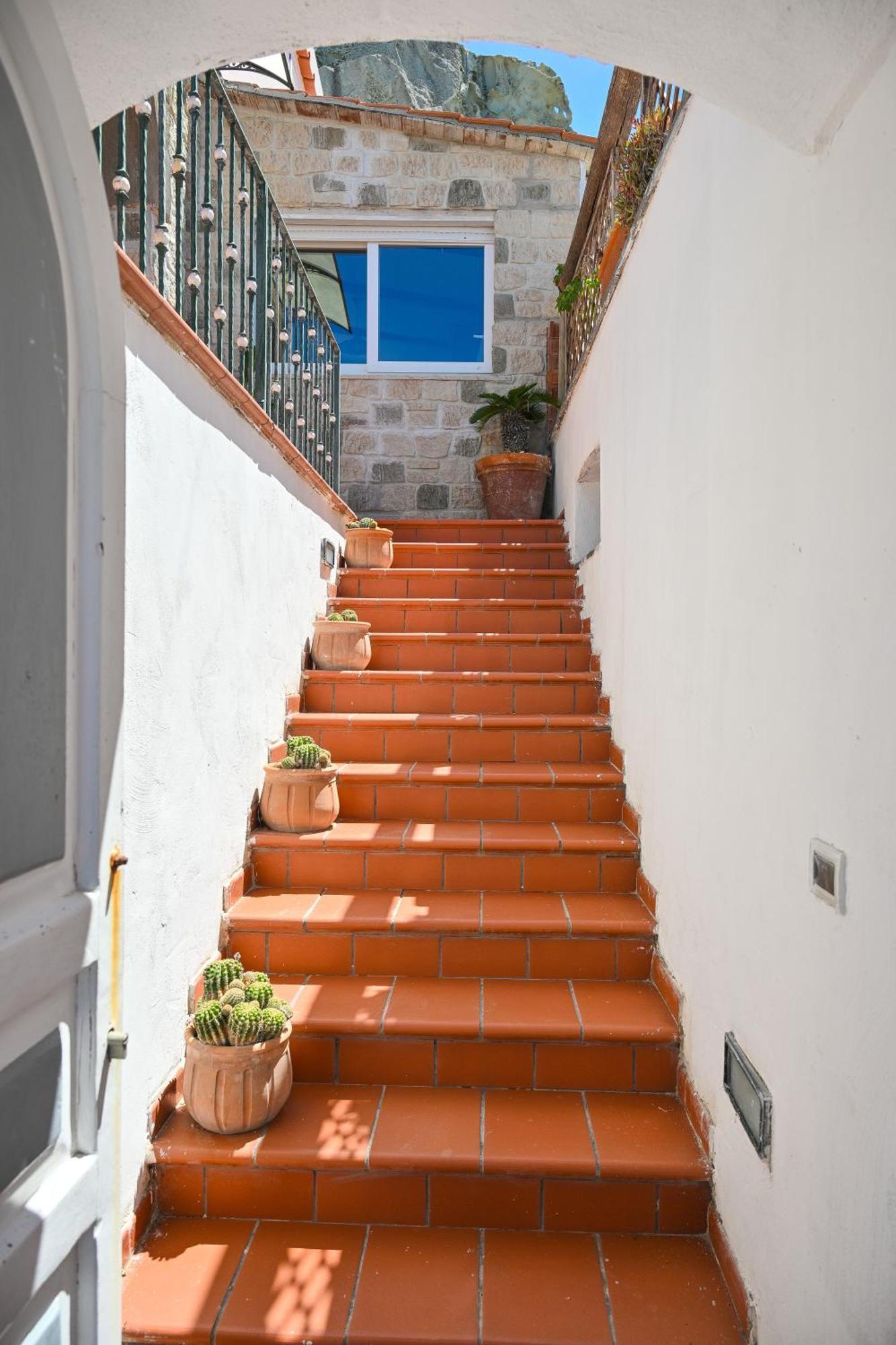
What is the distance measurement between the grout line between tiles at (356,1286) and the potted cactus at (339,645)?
2388 millimetres

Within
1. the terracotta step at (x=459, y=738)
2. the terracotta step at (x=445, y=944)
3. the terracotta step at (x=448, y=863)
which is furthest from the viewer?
the terracotta step at (x=459, y=738)

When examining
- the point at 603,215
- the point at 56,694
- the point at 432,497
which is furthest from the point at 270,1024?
the point at 432,497

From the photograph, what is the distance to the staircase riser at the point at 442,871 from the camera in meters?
2.82

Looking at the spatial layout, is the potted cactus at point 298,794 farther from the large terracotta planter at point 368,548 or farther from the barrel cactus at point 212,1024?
the large terracotta planter at point 368,548

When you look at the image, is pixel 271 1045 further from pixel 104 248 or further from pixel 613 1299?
pixel 104 248

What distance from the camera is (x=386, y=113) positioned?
593cm

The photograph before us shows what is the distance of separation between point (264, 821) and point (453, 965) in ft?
3.01

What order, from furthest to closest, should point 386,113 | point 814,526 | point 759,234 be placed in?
1. point 386,113
2. point 759,234
3. point 814,526

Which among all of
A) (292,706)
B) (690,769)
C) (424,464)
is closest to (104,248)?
(690,769)

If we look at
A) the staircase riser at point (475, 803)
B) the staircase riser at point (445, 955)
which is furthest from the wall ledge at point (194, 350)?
the staircase riser at point (445, 955)

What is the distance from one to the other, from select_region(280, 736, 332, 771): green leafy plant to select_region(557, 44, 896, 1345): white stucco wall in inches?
48.8

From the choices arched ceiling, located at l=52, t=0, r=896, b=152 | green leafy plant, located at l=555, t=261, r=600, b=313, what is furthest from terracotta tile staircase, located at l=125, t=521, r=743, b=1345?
green leafy plant, located at l=555, t=261, r=600, b=313

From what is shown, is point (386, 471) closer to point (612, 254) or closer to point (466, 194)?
point (466, 194)

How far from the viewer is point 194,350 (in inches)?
90.7
